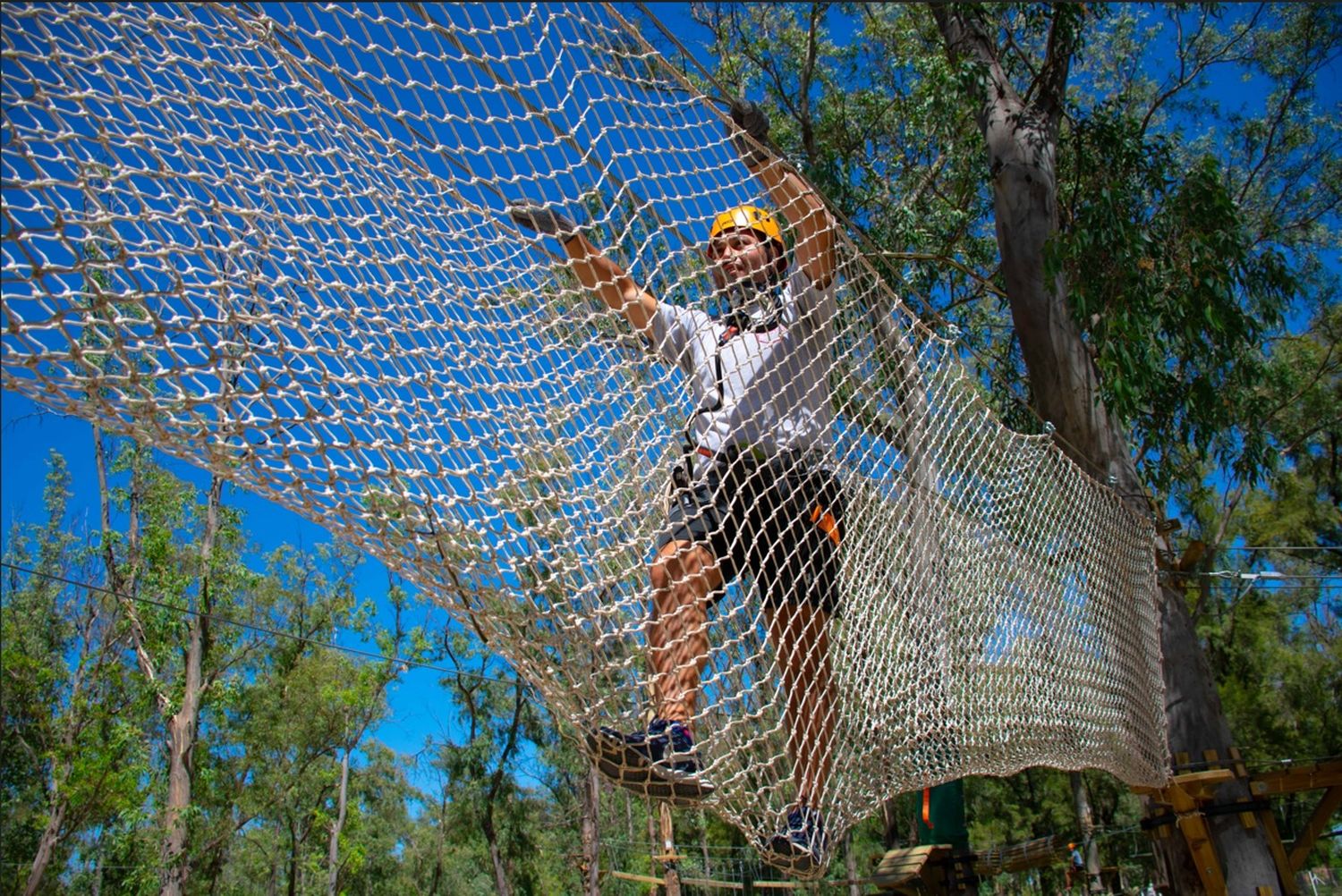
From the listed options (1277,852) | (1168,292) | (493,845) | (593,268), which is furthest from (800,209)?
(493,845)

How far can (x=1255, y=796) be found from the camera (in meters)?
3.54

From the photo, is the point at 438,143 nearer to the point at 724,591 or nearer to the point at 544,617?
the point at 544,617

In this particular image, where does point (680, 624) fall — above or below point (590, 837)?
above

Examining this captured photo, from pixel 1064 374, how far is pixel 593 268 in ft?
7.71

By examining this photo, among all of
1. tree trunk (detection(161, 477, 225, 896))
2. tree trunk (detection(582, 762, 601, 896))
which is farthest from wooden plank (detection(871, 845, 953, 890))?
tree trunk (detection(582, 762, 601, 896))

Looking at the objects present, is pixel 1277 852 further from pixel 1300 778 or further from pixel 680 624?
pixel 680 624

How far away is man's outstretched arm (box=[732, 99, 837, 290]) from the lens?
1.78m

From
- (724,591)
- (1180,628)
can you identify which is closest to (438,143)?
(724,591)

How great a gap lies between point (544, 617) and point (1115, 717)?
210 centimetres

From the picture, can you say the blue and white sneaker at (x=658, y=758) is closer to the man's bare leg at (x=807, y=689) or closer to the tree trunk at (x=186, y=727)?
the man's bare leg at (x=807, y=689)

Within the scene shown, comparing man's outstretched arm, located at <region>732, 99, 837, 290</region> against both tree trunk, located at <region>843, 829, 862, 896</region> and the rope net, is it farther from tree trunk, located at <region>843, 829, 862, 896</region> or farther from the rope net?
tree trunk, located at <region>843, 829, 862, 896</region>

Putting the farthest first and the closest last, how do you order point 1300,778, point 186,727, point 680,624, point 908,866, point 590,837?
1. point 590,837
2. point 186,727
3. point 908,866
4. point 1300,778
5. point 680,624

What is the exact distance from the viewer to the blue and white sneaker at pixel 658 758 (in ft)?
4.32

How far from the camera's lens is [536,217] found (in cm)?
146
